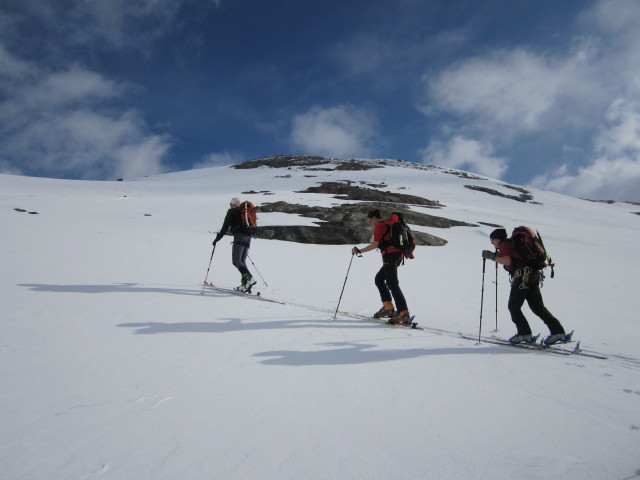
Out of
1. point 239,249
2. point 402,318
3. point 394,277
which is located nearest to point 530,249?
point 394,277

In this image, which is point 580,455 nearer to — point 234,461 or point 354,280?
point 234,461

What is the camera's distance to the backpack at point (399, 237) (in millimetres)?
6242

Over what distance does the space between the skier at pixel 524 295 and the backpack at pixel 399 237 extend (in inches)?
57.8

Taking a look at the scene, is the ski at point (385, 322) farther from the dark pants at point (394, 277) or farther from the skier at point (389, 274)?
Result: the dark pants at point (394, 277)

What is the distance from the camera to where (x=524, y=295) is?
5.20 metres

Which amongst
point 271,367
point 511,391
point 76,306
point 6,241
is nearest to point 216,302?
point 76,306

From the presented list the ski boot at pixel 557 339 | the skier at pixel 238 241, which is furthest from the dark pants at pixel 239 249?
the ski boot at pixel 557 339

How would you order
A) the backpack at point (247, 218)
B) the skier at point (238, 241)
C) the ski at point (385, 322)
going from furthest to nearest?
the backpack at point (247, 218), the skier at point (238, 241), the ski at point (385, 322)

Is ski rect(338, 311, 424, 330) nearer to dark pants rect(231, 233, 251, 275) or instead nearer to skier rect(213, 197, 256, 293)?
skier rect(213, 197, 256, 293)

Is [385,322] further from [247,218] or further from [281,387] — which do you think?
[247,218]

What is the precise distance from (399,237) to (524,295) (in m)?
2.16

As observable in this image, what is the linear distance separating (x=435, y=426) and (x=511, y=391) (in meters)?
1.18

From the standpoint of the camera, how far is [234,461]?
2.14 m

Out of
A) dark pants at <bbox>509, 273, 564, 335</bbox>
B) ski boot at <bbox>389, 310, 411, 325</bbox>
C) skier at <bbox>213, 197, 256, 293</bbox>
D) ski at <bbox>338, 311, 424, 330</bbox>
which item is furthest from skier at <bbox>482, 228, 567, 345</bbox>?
skier at <bbox>213, 197, 256, 293</bbox>
